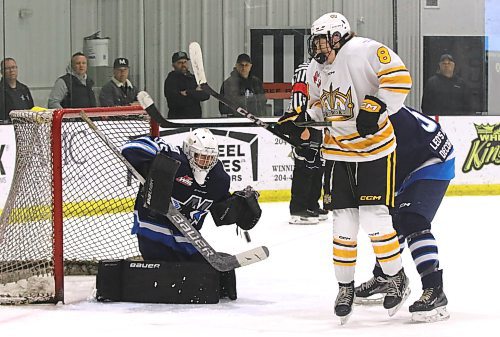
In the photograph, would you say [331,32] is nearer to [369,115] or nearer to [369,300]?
[369,115]

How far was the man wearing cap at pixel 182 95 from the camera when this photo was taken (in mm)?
7938

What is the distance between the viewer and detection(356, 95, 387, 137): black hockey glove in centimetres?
355

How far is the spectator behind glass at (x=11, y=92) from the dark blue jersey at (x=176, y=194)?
3066mm

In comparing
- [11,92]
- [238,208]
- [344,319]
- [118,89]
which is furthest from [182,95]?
[344,319]

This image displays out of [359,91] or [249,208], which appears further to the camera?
[249,208]

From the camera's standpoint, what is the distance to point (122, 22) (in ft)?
26.7

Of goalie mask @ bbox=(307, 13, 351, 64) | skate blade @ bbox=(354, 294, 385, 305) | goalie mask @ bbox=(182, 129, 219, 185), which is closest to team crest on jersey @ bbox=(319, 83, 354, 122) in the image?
goalie mask @ bbox=(307, 13, 351, 64)

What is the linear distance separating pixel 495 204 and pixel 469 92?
1.39m

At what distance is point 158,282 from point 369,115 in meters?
1.11

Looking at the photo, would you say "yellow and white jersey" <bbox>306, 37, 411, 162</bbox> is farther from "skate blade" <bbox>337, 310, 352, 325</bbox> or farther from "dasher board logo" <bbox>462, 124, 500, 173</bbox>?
"dasher board logo" <bbox>462, 124, 500, 173</bbox>

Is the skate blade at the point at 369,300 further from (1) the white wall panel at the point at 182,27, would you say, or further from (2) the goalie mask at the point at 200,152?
(1) the white wall panel at the point at 182,27

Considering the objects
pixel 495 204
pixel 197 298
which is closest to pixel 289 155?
pixel 495 204

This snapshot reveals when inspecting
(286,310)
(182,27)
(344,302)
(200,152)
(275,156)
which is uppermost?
(182,27)

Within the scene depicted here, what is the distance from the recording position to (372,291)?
418cm
